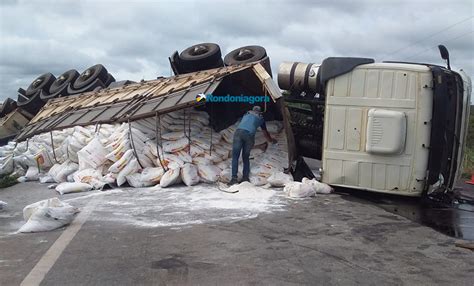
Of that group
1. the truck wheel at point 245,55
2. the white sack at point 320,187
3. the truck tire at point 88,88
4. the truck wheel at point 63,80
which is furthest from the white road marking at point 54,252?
the truck wheel at point 63,80

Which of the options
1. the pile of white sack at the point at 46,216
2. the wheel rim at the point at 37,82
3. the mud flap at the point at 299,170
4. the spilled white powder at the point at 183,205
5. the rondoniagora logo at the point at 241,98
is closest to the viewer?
the pile of white sack at the point at 46,216

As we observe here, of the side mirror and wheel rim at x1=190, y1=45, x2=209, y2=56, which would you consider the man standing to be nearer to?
the side mirror

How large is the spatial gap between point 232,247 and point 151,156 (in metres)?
4.57

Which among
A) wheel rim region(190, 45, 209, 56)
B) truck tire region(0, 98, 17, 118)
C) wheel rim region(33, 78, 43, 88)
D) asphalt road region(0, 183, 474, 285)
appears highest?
wheel rim region(190, 45, 209, 56)

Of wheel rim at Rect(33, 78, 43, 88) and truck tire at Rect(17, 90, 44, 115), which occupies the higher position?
wheel rim at Rect(33, 78, 43, 88)

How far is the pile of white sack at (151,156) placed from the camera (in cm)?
873

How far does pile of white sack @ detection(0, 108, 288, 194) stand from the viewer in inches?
344

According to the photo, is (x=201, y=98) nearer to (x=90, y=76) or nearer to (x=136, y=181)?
(x=136, y=181)

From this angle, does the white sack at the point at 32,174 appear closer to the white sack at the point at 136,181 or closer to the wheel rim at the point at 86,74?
the white sack at the point at 136,181

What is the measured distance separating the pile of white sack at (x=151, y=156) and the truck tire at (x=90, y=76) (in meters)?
5.27

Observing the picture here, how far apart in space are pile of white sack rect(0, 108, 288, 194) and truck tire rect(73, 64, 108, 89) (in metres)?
5.27

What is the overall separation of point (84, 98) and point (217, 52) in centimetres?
410

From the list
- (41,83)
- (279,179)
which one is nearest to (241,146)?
(279,179)

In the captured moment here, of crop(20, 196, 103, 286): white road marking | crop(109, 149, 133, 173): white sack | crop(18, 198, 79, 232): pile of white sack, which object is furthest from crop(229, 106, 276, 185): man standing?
crop(18, 198, 79, 232): pile of white sack
